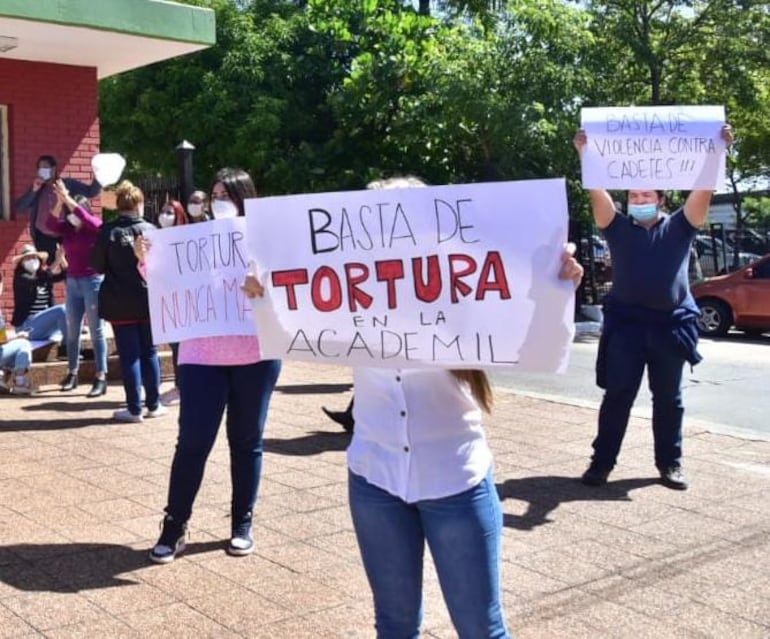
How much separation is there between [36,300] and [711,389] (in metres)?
7.16

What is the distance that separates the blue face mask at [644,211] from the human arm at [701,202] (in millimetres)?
242

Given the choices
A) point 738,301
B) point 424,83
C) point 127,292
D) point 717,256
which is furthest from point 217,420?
point 717,256

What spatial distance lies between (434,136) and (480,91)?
137 centimetres

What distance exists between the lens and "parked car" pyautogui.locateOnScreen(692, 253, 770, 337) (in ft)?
56.0

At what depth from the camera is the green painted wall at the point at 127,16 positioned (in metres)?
9.98

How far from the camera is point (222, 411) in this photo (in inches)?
198

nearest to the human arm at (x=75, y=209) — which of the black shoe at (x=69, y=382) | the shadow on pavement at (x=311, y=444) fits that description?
the black shoe at (x=69, y=382)

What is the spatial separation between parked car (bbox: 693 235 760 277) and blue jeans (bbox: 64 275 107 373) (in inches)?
680

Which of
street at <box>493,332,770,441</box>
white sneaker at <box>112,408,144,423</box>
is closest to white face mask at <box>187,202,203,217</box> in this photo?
white sneaker at <box>112,408,144,423</box>

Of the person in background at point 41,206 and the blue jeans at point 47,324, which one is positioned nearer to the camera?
the blue jeans at point 47,324

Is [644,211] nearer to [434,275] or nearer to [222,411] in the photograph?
[222,411]

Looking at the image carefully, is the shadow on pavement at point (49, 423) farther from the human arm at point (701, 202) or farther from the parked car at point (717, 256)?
the parked car at point (717, 256)

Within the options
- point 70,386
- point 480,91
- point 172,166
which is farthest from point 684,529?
point 172,166

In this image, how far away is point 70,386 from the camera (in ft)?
32.8
